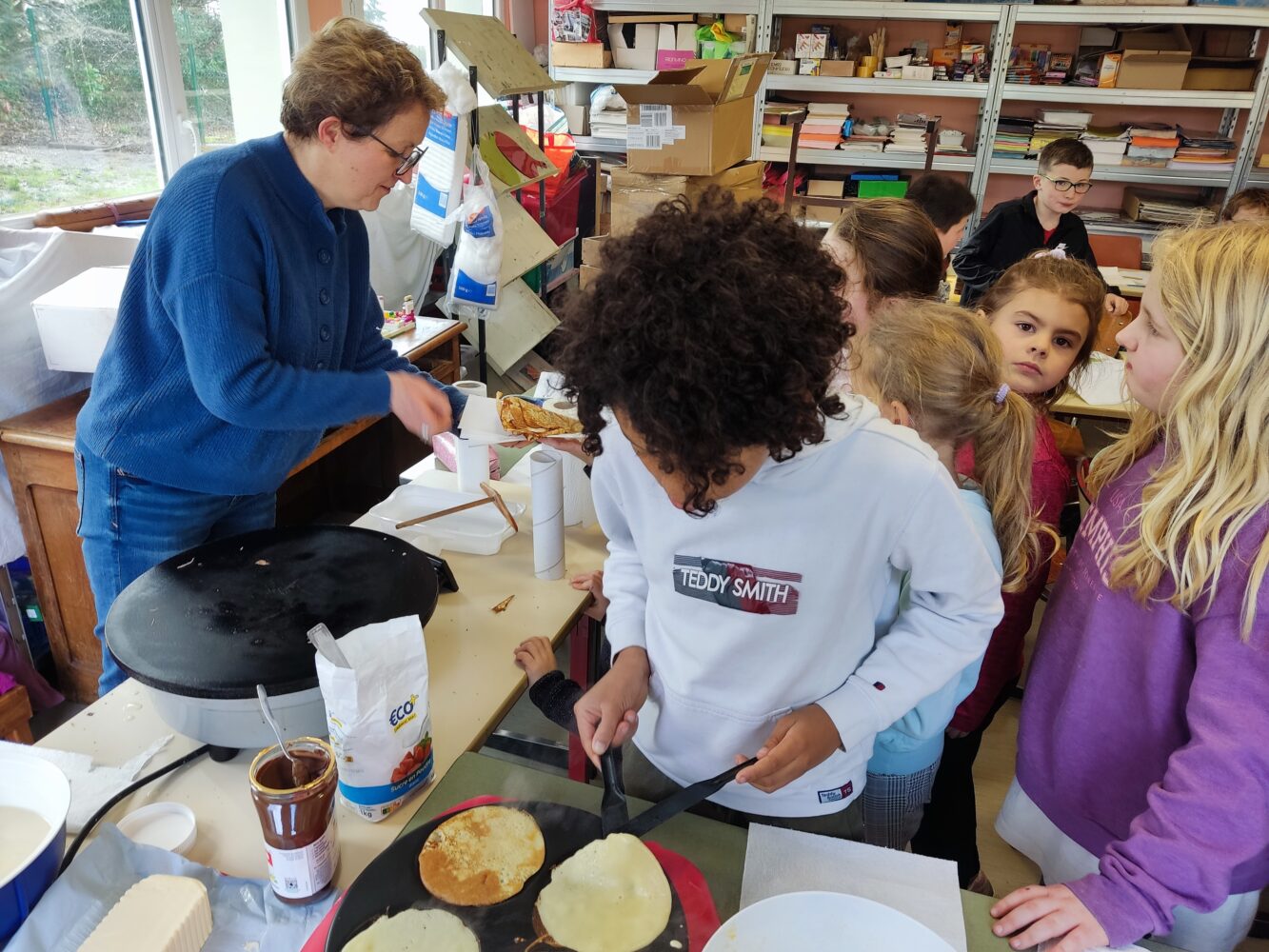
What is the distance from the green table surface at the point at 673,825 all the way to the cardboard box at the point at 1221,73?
4.52 metres

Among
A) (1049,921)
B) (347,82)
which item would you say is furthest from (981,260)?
(1049,921)

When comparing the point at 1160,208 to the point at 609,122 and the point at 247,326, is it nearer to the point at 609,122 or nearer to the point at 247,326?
the point at 609,122

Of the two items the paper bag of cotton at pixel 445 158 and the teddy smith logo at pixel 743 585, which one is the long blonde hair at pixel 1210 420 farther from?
the paper bag of cotton at pixel 445 158

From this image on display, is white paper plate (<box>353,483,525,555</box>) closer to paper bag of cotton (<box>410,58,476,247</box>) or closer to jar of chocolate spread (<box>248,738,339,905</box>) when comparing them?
jar of chocolate spread (<box>248,738,339,905</box>)

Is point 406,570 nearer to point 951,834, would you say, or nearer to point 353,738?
point 353,738

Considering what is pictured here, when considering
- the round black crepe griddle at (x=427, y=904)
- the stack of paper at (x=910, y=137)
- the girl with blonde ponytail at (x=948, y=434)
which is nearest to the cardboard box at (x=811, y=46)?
the stack of paper at (x=910, y=137)

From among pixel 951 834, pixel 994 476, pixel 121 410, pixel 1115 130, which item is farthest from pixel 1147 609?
pixel 1115 130

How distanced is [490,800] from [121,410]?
900mm

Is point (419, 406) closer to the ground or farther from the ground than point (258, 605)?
farther from the ground

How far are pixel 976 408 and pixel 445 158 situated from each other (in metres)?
1.97

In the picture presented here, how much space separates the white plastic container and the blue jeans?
637 millimetres

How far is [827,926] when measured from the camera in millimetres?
720

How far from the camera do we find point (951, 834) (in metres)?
1.35

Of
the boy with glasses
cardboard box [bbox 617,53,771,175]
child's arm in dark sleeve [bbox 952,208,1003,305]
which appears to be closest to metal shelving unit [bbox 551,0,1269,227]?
the boy with glasses
